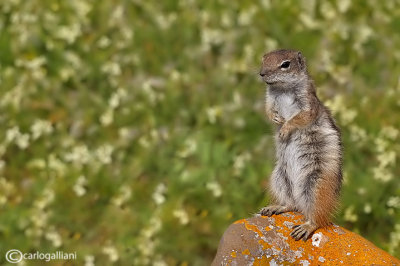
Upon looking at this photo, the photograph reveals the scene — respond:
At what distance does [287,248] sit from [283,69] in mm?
1969

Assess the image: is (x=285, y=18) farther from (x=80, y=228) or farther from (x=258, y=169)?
(x=80, y=228)

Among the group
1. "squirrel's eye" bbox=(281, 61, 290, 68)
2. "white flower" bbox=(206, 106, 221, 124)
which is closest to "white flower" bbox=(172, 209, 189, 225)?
"white flower" bbox=(206, 106, 221, 124)

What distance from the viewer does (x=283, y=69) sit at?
23.2 feet

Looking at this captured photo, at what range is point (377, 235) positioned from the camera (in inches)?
370

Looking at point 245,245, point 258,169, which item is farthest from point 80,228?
point 245,245

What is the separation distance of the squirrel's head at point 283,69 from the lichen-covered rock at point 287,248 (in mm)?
1586

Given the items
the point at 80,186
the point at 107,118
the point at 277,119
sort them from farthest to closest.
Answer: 1. the point at 107,118
2. the point at 80,186
3. the point at 277,119

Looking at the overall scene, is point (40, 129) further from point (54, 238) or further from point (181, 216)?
point (181, 216)

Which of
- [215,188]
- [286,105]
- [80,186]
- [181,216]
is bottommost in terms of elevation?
[286,105]

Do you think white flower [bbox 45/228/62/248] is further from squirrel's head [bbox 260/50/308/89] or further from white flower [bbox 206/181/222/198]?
squirrel's head [bbox 260/50/308/89]

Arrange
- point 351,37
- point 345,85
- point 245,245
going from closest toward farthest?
point 245,245, point 345,85, point 351,37

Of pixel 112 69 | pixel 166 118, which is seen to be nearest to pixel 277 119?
pixel 166 118

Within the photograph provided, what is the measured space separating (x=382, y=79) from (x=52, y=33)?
666 cm

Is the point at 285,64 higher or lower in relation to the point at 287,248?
higher
